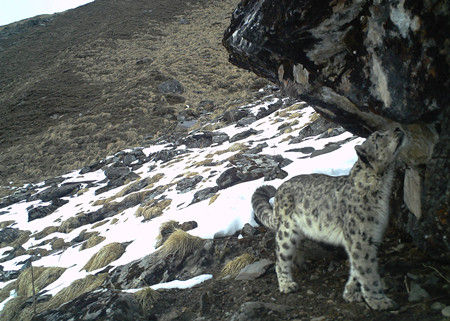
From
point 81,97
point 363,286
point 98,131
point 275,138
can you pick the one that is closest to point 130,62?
point 81,97

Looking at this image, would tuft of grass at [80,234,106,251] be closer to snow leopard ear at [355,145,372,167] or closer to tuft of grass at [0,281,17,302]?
tuft of grass at [0,281,17,302]

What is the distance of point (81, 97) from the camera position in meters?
36.7

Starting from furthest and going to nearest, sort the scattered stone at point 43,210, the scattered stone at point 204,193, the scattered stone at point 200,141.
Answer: the scattered stone at point 200,141 < the scattered stone at point 43,210 < the scattered stone at point 204,193

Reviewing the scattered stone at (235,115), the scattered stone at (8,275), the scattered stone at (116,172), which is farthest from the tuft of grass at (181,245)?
the scattered stone at (235,115)

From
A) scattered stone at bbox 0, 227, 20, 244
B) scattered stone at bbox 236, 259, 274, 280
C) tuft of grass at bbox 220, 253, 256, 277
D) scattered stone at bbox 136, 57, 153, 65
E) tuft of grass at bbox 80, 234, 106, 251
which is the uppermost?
scattered stone at bbox 136, 57, 153, 65

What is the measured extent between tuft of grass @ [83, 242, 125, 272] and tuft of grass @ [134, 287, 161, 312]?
11.3ft

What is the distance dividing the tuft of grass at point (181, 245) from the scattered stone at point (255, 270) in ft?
5.88

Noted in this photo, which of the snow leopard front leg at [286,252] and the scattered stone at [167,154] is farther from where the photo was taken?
the scattered stone at [167,154]

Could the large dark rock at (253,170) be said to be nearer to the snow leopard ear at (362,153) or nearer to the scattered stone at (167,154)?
the snow leopard ear at (362,153)

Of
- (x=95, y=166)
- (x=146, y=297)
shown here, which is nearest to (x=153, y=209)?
(x=146, y=297)

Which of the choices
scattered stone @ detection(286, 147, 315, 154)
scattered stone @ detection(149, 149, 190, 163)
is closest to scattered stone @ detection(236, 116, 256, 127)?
scattered stone @ detection(149, 149, 190, 163)

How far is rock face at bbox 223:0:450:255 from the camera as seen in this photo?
318 centimetres

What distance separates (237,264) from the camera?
592cm

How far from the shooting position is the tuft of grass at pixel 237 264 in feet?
19.2
